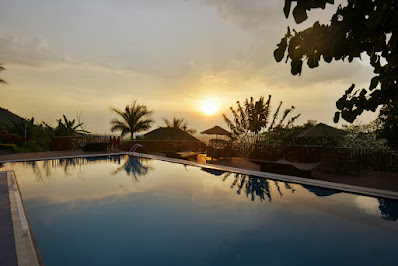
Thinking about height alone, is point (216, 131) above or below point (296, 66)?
above

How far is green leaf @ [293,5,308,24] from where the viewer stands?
160 cm

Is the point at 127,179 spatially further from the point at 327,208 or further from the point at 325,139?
the point at 325,139

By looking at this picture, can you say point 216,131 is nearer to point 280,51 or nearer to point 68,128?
point 68,128

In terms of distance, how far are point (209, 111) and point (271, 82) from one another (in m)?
7.86

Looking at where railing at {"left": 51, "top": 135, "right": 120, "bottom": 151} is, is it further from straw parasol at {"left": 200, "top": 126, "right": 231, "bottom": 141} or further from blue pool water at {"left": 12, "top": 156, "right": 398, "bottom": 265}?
blue pool water at {"left": 12, "top": 156, "right": 398, "bottom": 265}

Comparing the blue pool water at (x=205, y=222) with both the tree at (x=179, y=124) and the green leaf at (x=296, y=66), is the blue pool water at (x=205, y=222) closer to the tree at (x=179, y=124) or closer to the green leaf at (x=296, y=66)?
the green leaf at (x=296, y=66)

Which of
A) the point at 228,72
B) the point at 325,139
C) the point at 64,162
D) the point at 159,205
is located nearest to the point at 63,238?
the point at 159,205

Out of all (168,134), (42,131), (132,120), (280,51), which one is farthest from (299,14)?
(132,120)

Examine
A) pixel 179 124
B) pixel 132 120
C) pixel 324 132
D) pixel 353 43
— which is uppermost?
pixel 132 120

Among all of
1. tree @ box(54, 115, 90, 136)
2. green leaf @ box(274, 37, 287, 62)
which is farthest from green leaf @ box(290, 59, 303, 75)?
tree @ box(54, 115, 90, 136)

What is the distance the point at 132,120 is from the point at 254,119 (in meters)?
13.6

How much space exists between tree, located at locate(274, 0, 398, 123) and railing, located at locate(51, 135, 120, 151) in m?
17.3

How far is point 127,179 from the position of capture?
10.1 meters

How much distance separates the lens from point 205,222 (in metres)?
5.95
